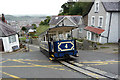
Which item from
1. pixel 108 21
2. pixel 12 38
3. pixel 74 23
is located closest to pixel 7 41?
pixel 12 38

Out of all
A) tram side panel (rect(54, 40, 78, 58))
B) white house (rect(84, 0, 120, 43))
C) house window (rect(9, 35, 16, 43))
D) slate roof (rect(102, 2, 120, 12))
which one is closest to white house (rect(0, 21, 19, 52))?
house window (rect(9, 35, 16, 43))

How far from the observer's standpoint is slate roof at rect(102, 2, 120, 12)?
601 inches

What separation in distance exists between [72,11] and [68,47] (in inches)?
1481

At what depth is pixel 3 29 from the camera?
16.3 m

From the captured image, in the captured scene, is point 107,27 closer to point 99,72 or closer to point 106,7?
point 106,7

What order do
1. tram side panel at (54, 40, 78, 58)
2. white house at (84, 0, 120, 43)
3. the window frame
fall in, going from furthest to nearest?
the window frame
white house at (84, 0, 120, 43)
tram side panel at (54, 40, 78, 58)

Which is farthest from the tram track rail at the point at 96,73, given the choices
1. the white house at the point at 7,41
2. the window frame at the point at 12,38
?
the window frame at the point at 12,38

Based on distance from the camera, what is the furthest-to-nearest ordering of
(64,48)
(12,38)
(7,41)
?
1. (12,38)
2. (7,41)
3. (64,48)

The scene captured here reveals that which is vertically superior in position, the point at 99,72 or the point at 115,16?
the point at 115,16

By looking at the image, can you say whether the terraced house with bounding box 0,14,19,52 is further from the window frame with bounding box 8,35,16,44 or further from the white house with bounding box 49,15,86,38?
the white house with bounding box 49,15,86,38

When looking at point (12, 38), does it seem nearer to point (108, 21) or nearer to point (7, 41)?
point (7, 41)

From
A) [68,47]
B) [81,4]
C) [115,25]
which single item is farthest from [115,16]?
[81,4]

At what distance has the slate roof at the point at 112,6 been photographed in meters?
15.3

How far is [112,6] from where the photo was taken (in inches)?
620
